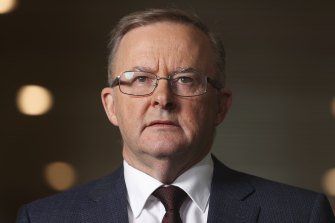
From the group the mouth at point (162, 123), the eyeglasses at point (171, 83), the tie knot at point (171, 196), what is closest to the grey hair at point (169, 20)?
the eyeglasses at point (171, 83)

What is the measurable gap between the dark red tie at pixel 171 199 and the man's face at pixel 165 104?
87mm

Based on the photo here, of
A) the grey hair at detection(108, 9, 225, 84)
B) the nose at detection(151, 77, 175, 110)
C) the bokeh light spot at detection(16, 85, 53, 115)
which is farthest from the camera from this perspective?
the bokeh light spot at detection(16, 85, 53, 115)

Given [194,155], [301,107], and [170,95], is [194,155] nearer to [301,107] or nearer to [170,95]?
[170,95]

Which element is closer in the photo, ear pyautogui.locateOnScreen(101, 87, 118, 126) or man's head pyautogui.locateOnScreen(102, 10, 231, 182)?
man's head pyautogui.locateOnScreen(102, 10, 231, 182)

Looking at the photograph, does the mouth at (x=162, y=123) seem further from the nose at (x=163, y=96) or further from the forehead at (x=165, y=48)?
the forehead at (x=165, y=48)

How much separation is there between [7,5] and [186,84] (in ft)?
3.77

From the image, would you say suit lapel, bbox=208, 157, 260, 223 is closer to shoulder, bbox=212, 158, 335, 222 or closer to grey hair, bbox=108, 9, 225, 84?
shoulder, bbox=212, 158, 335, 222

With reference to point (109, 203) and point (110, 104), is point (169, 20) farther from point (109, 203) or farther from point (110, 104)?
point (109, 203)

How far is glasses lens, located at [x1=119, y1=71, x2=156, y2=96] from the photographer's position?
6.04 ft

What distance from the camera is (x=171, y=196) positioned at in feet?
6.10

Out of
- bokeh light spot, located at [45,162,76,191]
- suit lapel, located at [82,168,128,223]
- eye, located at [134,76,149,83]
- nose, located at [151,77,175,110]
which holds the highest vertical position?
eye, located at [134,76,149,83]

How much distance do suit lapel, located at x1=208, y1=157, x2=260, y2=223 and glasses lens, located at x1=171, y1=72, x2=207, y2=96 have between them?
0.87 ft

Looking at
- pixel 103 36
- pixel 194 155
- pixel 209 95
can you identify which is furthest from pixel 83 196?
pixel 103 36

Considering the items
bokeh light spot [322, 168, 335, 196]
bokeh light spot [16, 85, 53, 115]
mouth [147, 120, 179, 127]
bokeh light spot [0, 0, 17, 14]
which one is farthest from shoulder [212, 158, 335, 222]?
bokeh light spot [0, 0, 17, 14]
